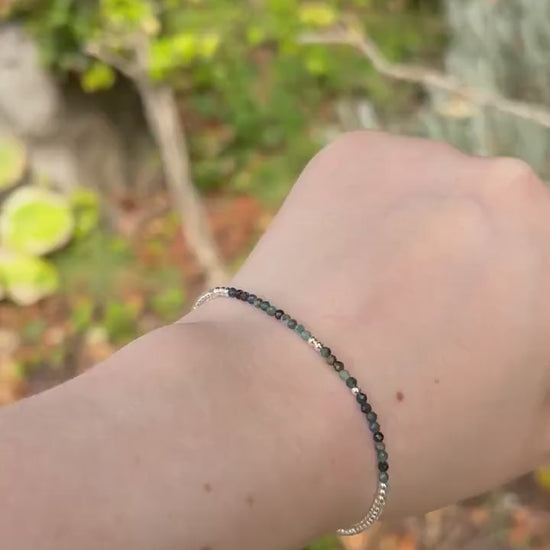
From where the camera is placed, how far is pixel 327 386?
0.74 meters

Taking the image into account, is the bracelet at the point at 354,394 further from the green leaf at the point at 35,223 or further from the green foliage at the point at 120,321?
the green leaf at the point at 35,223

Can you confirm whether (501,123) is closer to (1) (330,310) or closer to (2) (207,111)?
(1) (330,310)

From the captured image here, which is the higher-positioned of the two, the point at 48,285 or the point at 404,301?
the point at 404,301

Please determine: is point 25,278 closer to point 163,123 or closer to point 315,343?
point 163,123

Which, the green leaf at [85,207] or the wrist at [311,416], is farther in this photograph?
the green leaf at [85,207]

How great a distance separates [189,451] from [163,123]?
6.00 ft

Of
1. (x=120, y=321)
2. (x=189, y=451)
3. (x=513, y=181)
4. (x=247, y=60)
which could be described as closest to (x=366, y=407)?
(x=189, y=451)

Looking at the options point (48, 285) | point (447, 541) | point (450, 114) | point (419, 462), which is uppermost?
point (450, 114)

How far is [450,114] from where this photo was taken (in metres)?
1.78

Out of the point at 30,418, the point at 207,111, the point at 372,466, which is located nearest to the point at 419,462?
the point at 372,466


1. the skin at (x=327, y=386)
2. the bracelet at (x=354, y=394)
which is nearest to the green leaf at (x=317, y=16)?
the skin at (x=327, y=386)

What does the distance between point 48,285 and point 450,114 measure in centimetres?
116

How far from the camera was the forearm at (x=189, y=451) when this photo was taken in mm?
607

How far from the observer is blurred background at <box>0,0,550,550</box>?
2.27 meters
